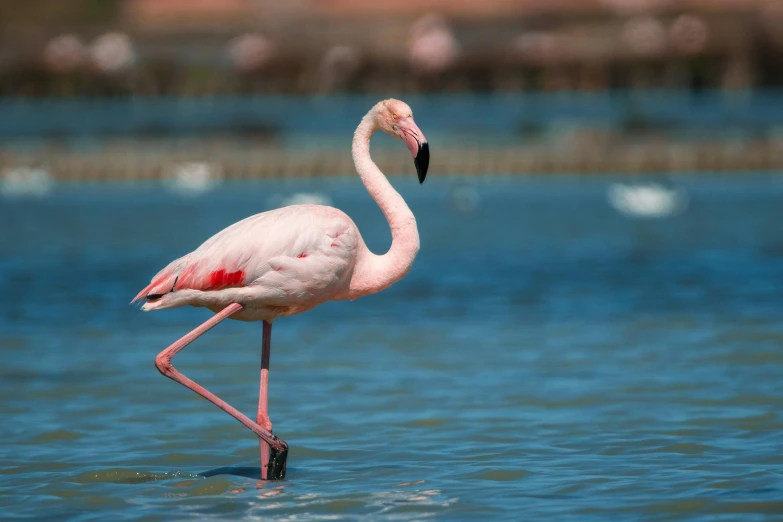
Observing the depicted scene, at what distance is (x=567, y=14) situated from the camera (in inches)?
3684

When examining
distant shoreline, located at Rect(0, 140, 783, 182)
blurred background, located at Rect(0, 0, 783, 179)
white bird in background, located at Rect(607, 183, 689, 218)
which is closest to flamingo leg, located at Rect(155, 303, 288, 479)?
white bird in background, located at Rect(607, 183, 689, 218)

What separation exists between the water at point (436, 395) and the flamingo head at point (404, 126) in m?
1.71

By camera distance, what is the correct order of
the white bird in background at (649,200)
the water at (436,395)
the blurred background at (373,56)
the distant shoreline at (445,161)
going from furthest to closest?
the blurred background at (373,56) → the distant shoreline at (445,161) → the white bird in background at (649,200) → the water at (436,395)

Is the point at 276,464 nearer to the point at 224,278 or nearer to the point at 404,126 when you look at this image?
the point at 224,278

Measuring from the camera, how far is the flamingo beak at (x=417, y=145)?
6.52 m

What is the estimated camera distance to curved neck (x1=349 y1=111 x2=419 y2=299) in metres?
6.88

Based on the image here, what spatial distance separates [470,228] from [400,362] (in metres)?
14.1

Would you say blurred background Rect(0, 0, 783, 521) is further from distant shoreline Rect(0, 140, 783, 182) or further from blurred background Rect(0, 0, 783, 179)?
blurred background Rect(0, 0, 783, 179)

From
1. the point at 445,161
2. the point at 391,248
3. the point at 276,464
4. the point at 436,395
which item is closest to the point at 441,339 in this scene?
the point at 436,395

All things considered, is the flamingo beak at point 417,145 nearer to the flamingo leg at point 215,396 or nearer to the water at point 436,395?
the flamingo leg at point 215,396

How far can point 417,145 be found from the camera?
665 cm

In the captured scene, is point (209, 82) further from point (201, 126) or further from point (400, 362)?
point (400, 362)

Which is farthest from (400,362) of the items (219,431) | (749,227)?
(749,227)

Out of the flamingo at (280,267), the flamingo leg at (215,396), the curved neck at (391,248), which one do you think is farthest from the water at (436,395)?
the curved neck at (391,248)
